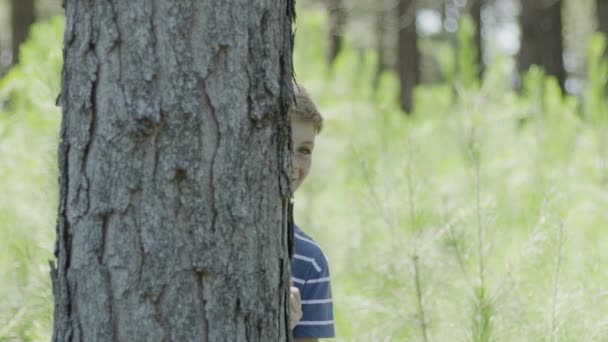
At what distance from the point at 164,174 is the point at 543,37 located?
7.05 m

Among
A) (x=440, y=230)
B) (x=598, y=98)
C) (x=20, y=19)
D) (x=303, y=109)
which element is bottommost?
(x=440, y=230)

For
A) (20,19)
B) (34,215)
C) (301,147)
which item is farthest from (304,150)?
(20,19)

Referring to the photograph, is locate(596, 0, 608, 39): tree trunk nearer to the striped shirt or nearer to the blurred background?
the blurred background

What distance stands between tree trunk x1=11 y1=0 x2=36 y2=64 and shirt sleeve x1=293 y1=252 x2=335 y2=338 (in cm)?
756

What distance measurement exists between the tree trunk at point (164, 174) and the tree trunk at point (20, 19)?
7.88 metres

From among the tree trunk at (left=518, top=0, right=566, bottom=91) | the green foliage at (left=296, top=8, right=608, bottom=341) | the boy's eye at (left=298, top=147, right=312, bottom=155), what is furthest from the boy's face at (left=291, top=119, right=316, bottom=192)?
the tree trunk at (left=518, top=0, right=566, bottom=91)

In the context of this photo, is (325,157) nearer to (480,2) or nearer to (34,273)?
(34,273)

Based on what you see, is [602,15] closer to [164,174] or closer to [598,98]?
[598,98]

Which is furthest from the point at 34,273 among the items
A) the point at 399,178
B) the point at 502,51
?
the point at 502,51

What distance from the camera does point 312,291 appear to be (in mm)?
2074

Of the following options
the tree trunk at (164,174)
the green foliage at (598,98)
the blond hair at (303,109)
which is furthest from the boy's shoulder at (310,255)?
the green foliage at (598,98)

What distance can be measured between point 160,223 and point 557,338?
1.28m

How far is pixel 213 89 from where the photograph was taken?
1508mm

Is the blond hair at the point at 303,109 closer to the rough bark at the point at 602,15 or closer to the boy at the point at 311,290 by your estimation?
the boy at the point at 311,290
